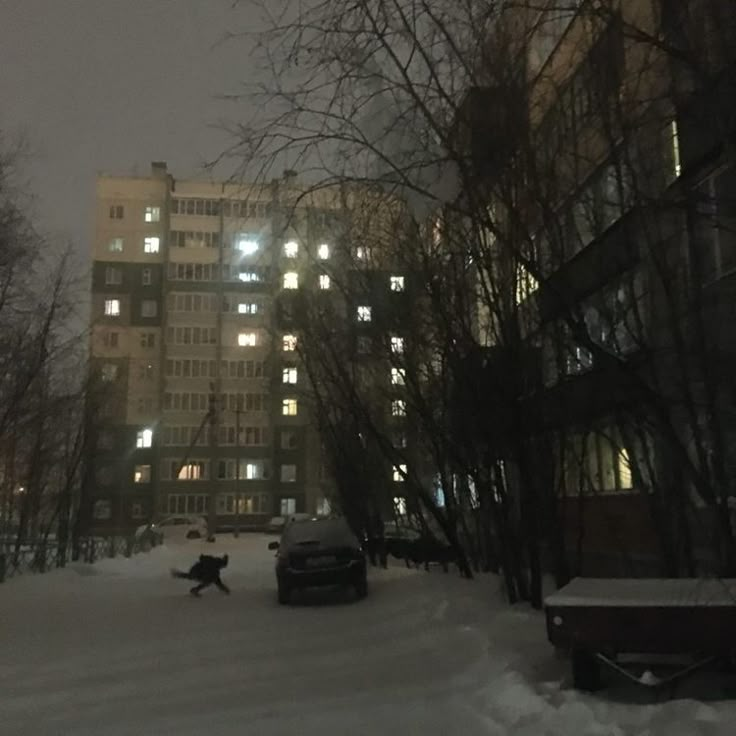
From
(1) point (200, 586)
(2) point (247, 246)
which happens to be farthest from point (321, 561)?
(2) point (247, 246)

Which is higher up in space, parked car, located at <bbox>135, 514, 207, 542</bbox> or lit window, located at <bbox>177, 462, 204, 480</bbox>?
lit window, located at <bbox>177, 462, 204, 480</bbox>

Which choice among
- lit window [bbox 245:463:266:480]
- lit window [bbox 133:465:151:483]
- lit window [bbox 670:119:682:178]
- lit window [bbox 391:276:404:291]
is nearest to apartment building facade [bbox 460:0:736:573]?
lit window [bbox 670:119:682:178]

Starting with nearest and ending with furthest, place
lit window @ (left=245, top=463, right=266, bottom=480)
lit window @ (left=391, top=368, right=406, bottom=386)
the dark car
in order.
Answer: lit window @ (left=391, top=368, right=406, bottom=386) < the dark car < lit window @ (left=245, top=463, right=266, bottom=480)

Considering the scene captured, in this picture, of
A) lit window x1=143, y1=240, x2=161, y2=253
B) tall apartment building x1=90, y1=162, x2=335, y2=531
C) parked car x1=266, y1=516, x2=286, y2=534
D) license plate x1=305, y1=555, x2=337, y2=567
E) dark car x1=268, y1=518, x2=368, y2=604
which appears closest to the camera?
dark car x1=268, y1=518, x2=368, y2=604

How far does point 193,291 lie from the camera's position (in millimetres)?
72938

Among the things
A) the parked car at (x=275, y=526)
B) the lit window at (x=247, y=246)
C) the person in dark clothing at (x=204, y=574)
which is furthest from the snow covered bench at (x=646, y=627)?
the parked car at (x=275, y=526)

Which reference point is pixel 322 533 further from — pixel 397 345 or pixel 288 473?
pixel 288 473

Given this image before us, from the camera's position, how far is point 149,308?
2881 inches

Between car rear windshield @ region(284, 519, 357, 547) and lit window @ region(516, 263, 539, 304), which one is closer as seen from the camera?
lit window @ region(516, 263, 539, 304)

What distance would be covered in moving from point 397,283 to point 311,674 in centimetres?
712

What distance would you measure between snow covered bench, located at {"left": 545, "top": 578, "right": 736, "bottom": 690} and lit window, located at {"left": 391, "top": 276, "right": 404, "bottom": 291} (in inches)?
291

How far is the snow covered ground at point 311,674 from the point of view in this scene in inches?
250

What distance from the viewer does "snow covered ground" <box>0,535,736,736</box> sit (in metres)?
6.35

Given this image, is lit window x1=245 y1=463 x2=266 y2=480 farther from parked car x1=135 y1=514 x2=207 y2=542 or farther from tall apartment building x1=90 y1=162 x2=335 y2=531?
parked car x1=135 y1=514 x2=207 y2=542
